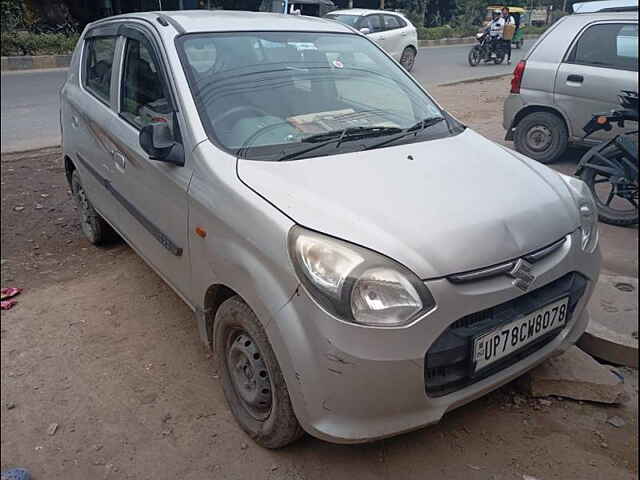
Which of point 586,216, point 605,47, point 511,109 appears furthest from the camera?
point 511,109

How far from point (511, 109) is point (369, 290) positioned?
16.5 feet

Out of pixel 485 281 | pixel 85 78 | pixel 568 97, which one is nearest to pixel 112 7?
Result: pixel 85 78

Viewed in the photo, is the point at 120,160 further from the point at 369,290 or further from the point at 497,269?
the point at 497,269

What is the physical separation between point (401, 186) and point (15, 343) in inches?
54.8

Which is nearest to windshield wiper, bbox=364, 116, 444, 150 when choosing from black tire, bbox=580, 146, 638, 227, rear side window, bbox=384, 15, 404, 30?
black tire, bbox=580, 146, 638, 227

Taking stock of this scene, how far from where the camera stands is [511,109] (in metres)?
6.09

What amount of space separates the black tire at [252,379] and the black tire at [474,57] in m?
13.0

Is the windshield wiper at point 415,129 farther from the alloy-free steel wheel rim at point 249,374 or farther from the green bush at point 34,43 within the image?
the green bush at point 34,43

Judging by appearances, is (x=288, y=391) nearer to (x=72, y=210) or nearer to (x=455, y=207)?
(x=455, y=207)

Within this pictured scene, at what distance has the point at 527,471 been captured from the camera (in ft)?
6.84

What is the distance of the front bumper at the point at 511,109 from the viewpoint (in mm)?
5965

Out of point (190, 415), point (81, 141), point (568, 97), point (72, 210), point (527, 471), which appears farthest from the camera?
point (568, 97)

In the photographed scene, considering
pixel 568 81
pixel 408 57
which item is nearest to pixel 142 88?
pixel 568 81

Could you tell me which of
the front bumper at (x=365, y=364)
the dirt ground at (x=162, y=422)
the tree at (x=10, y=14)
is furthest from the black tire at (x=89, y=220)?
the front bumper at (x=365, y=364)
